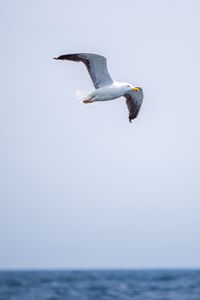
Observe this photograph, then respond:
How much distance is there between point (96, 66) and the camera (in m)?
19.5

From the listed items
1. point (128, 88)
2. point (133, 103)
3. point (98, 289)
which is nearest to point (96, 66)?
point (128, 88)

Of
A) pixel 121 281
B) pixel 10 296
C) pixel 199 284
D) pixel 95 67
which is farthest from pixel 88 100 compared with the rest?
pixel 121 281

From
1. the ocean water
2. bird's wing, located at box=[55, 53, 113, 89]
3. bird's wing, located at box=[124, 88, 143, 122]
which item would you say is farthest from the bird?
the ocean water

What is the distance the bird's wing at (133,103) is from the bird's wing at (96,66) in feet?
2.57

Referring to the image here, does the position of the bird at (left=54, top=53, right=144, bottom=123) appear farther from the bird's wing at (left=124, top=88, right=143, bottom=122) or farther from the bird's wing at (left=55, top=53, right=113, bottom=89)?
the bird's wing at (left=124, top=88, right=143, bottom=122)

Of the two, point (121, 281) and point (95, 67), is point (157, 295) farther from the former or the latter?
point (95, 67)

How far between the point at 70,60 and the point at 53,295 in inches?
805

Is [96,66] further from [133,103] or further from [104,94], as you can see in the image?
[133,103]

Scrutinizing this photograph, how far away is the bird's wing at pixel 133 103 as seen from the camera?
20.4 m

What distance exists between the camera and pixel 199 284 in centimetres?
4575

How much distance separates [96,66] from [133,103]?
141 centimetres

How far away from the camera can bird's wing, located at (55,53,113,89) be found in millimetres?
19125

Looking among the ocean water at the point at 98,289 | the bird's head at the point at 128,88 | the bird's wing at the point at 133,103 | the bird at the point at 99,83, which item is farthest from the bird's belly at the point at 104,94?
the ocean water at the point at 98,289

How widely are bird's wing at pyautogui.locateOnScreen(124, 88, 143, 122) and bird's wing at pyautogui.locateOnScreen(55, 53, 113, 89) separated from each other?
78 cm
